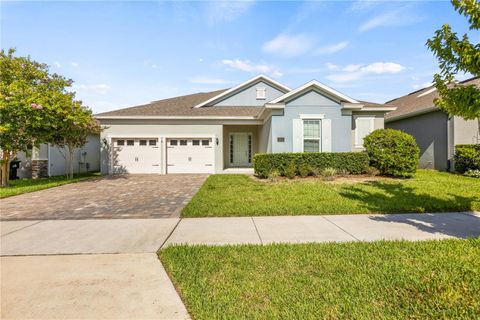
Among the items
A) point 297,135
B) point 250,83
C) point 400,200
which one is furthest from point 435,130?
point 250,83

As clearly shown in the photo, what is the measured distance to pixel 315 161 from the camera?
1180cm

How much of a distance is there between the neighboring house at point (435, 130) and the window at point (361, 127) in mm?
3251

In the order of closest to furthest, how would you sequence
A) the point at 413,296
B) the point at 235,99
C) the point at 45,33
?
the point at 413,296 < the point at 45,33 < the point at 235,99

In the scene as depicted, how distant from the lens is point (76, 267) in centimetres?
330

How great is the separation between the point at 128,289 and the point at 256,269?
158 cm

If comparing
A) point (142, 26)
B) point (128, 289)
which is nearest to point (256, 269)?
point (128, 289)

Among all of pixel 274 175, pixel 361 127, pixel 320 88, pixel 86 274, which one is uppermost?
pixel 320 88

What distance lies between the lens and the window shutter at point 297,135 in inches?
509

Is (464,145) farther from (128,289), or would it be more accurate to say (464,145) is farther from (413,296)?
(128,289)

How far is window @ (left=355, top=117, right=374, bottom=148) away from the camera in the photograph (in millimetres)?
15016

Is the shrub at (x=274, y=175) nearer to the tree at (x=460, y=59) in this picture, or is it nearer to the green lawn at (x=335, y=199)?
the green lawn at (x=335, y=199)

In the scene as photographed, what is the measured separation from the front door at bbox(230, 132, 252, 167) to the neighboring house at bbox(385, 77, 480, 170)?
35.6 ft

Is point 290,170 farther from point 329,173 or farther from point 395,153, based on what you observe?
point 395,153

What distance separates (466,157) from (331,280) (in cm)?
1400
